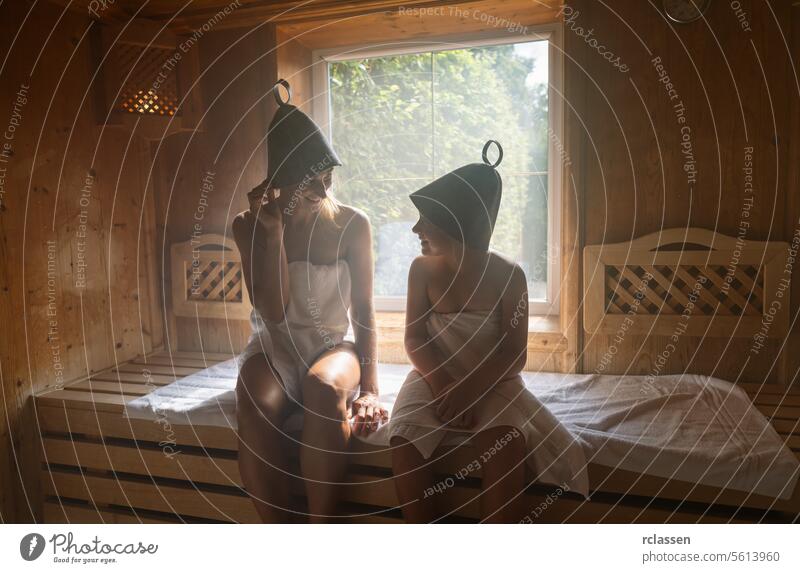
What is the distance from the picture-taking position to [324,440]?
1.62 m

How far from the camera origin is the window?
2445mm

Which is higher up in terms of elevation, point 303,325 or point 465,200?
point 465,200

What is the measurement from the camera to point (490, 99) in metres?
2.49

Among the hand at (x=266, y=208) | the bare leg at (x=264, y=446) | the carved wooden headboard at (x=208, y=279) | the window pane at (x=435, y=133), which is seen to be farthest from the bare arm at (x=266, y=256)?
the window pane at (x=435, y=133)

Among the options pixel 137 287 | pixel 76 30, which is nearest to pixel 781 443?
pixel 137 287

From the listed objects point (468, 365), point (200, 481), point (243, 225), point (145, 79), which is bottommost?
point (200, 481)

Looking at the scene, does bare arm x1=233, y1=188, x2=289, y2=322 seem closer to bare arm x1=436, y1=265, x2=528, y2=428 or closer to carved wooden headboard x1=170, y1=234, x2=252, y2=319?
bare arm x1=436, y1=265, x2=528, y2=428

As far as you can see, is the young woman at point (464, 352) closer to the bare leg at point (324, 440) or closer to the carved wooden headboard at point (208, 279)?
the bare leg at point (324, 440)

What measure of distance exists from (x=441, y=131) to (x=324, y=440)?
55.3 inches

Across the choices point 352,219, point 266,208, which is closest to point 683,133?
point 352,219

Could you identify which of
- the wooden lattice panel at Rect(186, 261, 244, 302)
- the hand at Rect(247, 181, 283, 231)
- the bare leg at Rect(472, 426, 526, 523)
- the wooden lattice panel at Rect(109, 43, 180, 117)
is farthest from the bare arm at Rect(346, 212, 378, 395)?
the wooden lattice panel at Rect(109, 43, 180, 117)

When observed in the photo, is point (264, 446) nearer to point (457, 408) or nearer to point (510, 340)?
point (457, 408)

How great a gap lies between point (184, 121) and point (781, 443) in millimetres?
2129

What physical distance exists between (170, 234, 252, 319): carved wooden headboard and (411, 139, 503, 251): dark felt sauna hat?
44.6 inches
